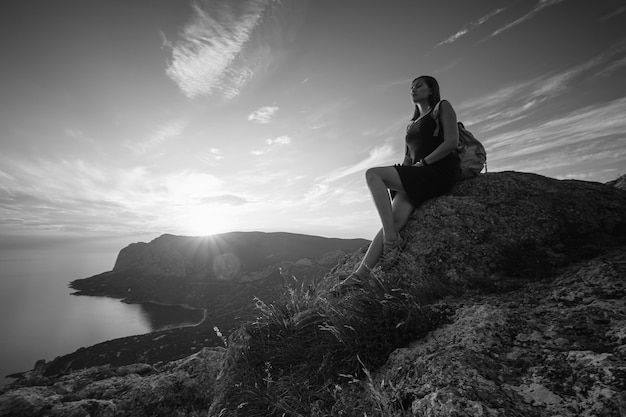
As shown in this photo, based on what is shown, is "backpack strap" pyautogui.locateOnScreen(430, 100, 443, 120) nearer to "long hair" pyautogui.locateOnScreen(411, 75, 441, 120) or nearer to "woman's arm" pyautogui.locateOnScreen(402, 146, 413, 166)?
"long hair" pyautogui.locateOnScreen(411, 75, 441, 120)

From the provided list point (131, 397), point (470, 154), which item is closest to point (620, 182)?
point (470, 154)

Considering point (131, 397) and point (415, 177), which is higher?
point (415, 177)

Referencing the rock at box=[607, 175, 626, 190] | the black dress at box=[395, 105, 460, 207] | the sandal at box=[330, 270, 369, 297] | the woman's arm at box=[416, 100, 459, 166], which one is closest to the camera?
the sandal at box=[330, 270, 369, 297]

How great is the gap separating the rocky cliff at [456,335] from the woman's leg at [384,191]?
499 mm

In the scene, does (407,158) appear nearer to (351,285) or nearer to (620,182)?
(351,285)

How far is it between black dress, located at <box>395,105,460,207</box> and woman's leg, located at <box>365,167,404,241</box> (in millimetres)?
177

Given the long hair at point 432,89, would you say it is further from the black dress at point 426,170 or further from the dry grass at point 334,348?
the dry grass at point 334,348

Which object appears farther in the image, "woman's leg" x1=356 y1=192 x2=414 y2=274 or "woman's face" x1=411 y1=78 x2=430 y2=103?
"woman's face" x1=411 y1=78 x2=430 y2=103

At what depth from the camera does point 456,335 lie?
2.68m

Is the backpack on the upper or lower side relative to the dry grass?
upper

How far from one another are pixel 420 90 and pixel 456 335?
463cm

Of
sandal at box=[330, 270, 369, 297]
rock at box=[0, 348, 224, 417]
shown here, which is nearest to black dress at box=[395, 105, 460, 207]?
sandal at box=[330, 270, 369, 297]

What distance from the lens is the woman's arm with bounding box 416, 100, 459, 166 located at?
461 centimetres

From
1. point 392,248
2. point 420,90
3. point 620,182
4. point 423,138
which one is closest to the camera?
point 392,248
